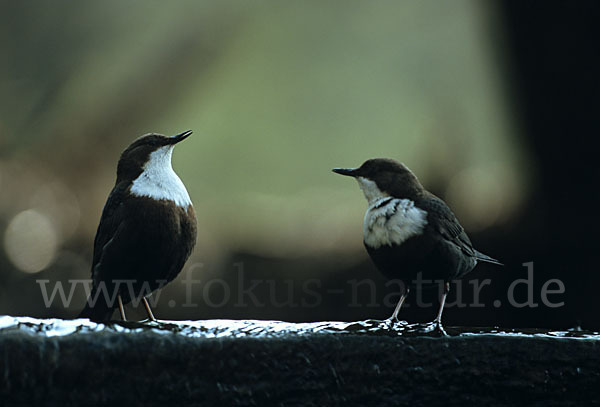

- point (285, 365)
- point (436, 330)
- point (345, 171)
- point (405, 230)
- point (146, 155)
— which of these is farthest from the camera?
point (146, 155)

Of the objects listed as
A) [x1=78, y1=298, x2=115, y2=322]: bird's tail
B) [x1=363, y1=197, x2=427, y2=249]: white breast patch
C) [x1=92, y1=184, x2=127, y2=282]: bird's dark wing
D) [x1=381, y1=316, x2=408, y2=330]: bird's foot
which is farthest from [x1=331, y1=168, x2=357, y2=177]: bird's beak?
[x1=78, y1=298, x2=115, y2=322]: bird's tail

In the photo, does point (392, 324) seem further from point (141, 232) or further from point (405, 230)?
point (141, 232)

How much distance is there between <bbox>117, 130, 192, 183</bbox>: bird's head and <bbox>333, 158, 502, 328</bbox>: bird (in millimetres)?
780

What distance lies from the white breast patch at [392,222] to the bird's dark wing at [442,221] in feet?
0.13

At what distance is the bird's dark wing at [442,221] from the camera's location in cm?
319

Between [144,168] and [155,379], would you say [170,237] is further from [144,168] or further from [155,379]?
[155,379]

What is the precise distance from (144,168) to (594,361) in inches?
79.6

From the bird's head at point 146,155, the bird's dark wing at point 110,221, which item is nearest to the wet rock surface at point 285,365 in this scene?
the bird's dark wing at point 110,221

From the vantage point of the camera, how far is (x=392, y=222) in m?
3.09

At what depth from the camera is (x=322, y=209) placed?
788cm

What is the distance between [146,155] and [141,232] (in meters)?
0.39

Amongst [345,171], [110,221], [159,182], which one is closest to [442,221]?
[345,171]

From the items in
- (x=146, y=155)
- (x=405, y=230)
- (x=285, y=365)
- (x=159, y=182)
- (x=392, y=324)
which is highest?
(x=146, y=155)

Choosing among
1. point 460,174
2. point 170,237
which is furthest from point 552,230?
point 170,237
